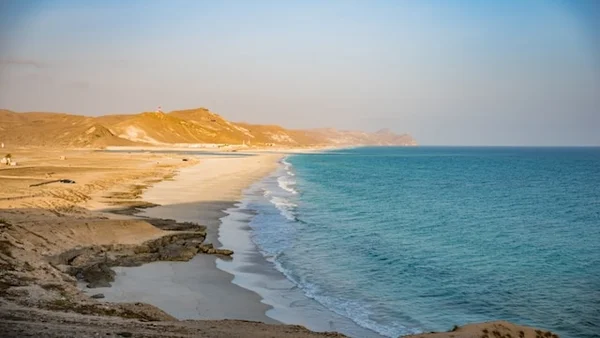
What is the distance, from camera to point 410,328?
38.5 ft

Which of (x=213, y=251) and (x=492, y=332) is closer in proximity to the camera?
(x=492, y=332)

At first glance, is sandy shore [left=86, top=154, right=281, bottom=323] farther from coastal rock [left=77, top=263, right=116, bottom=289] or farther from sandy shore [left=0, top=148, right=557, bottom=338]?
coastal rock [left=77, top=263, right=116, bottom=289]

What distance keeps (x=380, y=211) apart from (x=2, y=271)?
79.8 feet

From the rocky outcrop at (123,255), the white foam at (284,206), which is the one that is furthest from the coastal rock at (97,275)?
the white foam at (284,206)

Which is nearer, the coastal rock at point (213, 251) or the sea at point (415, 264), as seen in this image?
the sea at point (415, 264)

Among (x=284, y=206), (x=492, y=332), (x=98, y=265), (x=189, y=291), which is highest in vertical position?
(x=492, y=332)

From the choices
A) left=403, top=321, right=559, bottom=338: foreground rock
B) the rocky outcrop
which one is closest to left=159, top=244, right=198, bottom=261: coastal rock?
the rocky outcrop

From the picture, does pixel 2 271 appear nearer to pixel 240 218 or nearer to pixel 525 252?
pixel 240 218

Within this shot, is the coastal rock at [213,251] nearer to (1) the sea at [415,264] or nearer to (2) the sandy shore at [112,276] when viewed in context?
(2) the sandy shore at [112,276]

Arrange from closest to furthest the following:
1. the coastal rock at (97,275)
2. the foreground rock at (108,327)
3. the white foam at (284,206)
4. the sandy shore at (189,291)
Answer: the foreground rock at (108,327), the sandy shore at (189,291), the coastal rock at (97,275), the white foam at (284,206)

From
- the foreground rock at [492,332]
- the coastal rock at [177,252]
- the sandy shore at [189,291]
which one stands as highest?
the foreground rock at [492,332]

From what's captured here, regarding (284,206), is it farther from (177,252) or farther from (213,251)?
(177,252)

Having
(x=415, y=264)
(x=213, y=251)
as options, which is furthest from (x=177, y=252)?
(x=415, y=264)

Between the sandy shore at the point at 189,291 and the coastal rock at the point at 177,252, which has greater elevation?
the coastal rock at the point at 177,252
